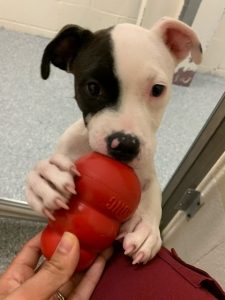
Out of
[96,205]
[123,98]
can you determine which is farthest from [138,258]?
[123,98]

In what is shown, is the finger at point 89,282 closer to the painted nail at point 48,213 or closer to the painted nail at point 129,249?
the painted nail at point 129,249

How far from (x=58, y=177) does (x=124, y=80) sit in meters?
0.25

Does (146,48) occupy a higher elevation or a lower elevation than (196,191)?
higher

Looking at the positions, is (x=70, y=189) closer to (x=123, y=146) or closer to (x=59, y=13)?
(x=123, y=146)

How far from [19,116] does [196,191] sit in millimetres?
1050

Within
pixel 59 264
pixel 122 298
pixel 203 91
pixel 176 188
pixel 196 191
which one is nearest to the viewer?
pixel 59 264

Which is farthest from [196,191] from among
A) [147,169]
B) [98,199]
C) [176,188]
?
[98,199]

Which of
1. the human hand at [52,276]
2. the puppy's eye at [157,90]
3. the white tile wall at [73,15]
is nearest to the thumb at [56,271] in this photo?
the human hand at [52,276]

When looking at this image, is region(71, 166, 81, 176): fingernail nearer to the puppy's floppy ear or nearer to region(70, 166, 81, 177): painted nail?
region(70, 166, 81, 177): painted nail

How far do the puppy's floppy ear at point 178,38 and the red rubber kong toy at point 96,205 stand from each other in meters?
0.38

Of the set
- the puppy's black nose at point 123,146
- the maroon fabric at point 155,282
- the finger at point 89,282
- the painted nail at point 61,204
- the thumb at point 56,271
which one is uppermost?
the puppy's black nose at point 123,146

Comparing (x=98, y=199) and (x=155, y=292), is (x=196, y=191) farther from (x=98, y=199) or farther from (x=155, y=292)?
(x=98, y=199)

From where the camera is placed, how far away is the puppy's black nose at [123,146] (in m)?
0.82

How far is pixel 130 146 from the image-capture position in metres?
0.82
